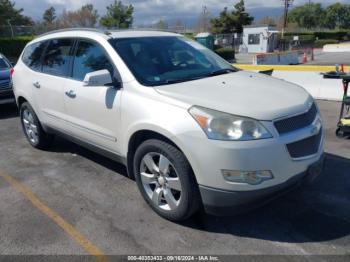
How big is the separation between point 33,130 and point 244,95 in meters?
3.75

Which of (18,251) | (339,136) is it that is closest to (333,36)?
(339,136)

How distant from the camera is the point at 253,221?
140 inches

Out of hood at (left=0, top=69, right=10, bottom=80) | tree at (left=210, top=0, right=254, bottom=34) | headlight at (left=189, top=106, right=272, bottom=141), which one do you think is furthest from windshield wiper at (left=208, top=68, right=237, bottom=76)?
tree at (left=210, top=0, right=254, bottom=34)

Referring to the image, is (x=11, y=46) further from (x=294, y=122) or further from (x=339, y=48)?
(x=339, y=48)

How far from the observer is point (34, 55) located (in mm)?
5543

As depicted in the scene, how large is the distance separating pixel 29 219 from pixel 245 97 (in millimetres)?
2421

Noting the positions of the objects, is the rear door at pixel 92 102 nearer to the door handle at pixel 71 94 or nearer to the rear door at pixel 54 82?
the door handle at pixel 71 94

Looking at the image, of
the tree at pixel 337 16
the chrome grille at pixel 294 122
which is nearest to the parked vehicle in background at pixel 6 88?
the chrome grille at pixel 294 122

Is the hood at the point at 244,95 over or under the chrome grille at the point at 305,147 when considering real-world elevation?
over

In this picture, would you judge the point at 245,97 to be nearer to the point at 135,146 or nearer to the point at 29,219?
the point at 135,146

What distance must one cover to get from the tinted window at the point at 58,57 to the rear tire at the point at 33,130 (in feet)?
2.85

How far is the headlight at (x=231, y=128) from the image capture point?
9.74 feet

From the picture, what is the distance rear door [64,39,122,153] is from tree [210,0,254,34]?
54006 mm

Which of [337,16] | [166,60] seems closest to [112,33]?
[166,60]
